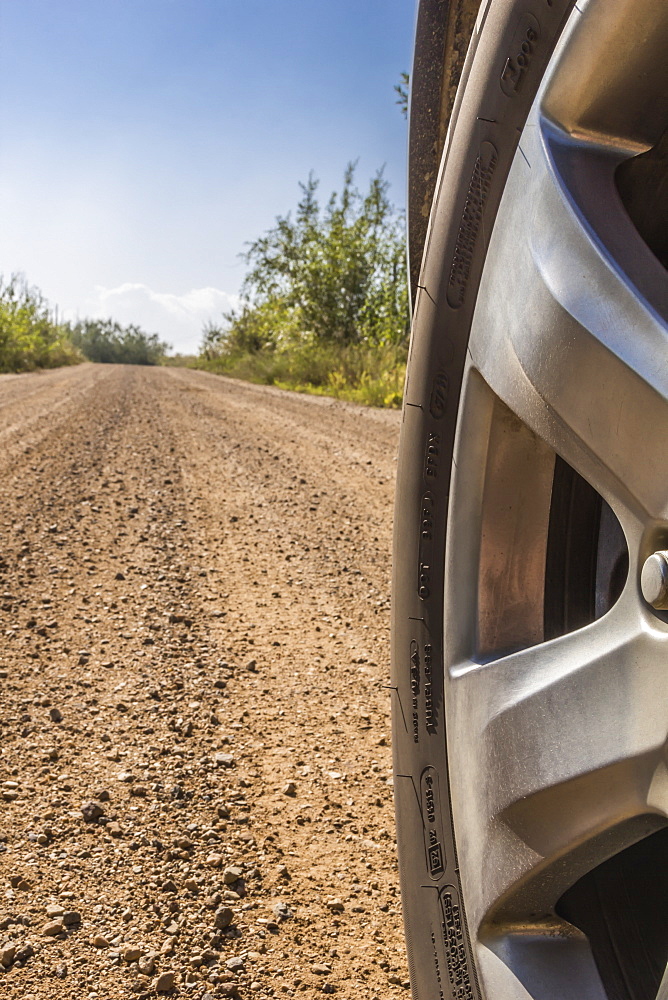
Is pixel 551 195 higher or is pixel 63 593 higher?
pixel 551 195

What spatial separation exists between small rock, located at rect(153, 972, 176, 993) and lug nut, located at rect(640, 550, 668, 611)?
1147 millimetres

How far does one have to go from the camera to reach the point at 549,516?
0.97 metres

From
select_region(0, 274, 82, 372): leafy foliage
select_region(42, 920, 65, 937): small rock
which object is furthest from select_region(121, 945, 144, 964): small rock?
select_region(0, 274, 82, 372): leafy foliage

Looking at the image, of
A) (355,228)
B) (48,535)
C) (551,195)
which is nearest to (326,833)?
(551,195)

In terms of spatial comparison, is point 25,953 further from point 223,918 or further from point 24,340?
point 24,340

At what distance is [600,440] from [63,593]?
9.45 feet

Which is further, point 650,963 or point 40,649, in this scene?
point 40,649

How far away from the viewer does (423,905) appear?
1053 millimetres

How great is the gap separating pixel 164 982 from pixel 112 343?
7736cm

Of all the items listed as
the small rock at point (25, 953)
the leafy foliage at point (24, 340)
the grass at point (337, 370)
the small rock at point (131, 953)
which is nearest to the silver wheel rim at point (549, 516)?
the small rock at point (131, 953)

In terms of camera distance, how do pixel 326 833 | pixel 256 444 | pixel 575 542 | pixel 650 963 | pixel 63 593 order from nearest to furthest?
pixel 650 963 → pixel 575 542 → pixel 326 833 → pixel 63 593 → pixel 256 444

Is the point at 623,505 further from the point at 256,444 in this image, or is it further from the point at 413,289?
the point at 256,444

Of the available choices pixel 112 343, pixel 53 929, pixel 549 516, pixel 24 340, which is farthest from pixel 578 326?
pixel 112 343

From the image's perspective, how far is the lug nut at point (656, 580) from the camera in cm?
69
